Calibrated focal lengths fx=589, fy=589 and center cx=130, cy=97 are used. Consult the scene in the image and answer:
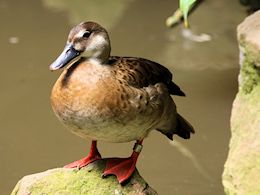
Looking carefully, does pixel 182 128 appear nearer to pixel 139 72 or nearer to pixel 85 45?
pixel 139 72

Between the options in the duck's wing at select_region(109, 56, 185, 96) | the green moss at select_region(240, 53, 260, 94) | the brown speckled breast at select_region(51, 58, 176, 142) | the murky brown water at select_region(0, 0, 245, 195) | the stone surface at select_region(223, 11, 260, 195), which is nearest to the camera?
the brown speckled breast at select_region(51, 58, 176, 142)

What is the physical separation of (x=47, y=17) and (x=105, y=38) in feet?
10.5

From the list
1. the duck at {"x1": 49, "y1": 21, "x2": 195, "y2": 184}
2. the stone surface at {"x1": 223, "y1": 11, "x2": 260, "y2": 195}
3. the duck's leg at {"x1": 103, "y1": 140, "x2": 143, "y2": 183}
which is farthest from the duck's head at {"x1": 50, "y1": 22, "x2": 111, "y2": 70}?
the stone surface at {"x1": 223, "y1": 11, "x2": 260, "y2": 195}

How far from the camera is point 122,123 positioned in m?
1.90

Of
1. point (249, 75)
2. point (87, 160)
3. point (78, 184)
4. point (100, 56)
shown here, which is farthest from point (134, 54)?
point (100, 56)

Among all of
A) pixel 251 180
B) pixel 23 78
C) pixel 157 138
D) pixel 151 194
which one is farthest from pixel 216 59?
pixel 151 194

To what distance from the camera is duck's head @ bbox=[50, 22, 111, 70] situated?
1866 mm

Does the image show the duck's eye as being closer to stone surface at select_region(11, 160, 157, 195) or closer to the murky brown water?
stone surface at select_region(11, 160, 157, 195)

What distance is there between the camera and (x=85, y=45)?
6.19ft

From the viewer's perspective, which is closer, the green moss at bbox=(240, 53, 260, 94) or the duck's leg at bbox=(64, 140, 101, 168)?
the duck's leg at bbox=(64, 140, 101, 168)

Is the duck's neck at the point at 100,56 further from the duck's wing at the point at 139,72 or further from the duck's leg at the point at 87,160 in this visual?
the duck's leg at the point at 87,160

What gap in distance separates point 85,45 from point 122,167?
1.64ft

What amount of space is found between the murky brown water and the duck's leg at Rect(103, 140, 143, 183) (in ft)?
2.59

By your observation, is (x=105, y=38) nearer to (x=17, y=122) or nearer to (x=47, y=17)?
(x=17, y=122)
